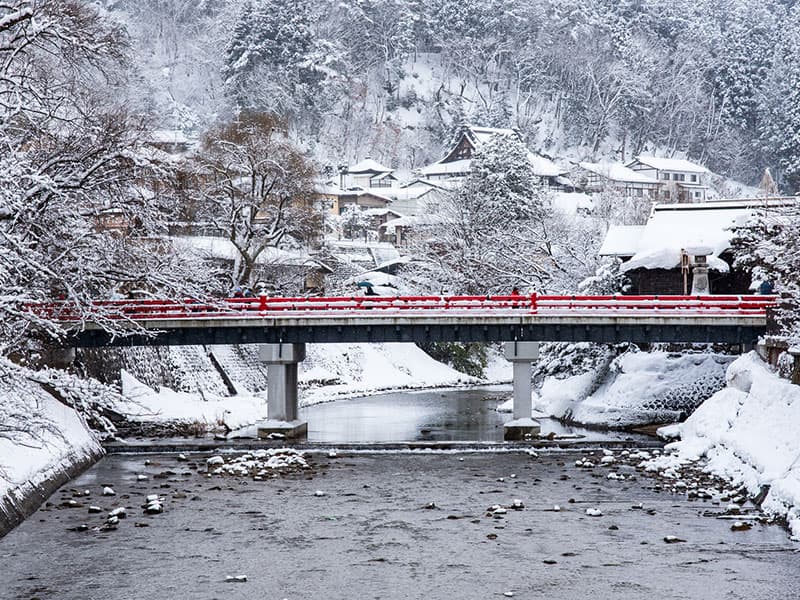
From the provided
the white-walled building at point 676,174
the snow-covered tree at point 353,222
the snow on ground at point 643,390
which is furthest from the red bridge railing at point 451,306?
the white-walled building at point 676,174

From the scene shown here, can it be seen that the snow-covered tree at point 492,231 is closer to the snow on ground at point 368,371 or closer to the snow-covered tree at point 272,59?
the snow on ground at point 368,371

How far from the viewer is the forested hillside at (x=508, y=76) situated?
130 meters

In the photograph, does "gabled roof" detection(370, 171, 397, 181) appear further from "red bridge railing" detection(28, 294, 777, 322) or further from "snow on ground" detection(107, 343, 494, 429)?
"red bridge railing" detection(28, 294, 777, 322)

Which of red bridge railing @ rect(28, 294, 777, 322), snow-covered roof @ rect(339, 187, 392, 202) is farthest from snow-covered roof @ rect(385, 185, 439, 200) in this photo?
red bridge railing @ rect(28, 294, 777, 322)

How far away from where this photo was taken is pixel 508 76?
158 m

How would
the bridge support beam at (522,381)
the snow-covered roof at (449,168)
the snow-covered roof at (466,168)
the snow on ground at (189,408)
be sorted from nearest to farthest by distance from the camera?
the bridge support beam at (522,381), the snow on ground at (189,408), the snow-covered roof at (466,168), the snow-covered roof at (449,168)

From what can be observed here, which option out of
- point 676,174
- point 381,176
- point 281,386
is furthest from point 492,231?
point 676,174

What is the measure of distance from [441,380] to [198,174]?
23.1 metres

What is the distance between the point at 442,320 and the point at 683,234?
1509 centimetres

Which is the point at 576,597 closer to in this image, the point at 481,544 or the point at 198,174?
the point at 481,544

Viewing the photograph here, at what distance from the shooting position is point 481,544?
74.8ft

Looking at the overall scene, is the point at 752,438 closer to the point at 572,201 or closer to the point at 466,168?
the point at 572,201

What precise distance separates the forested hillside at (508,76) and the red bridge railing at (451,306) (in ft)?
284

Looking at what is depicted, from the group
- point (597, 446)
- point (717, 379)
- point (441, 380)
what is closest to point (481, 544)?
point (597, 446)
